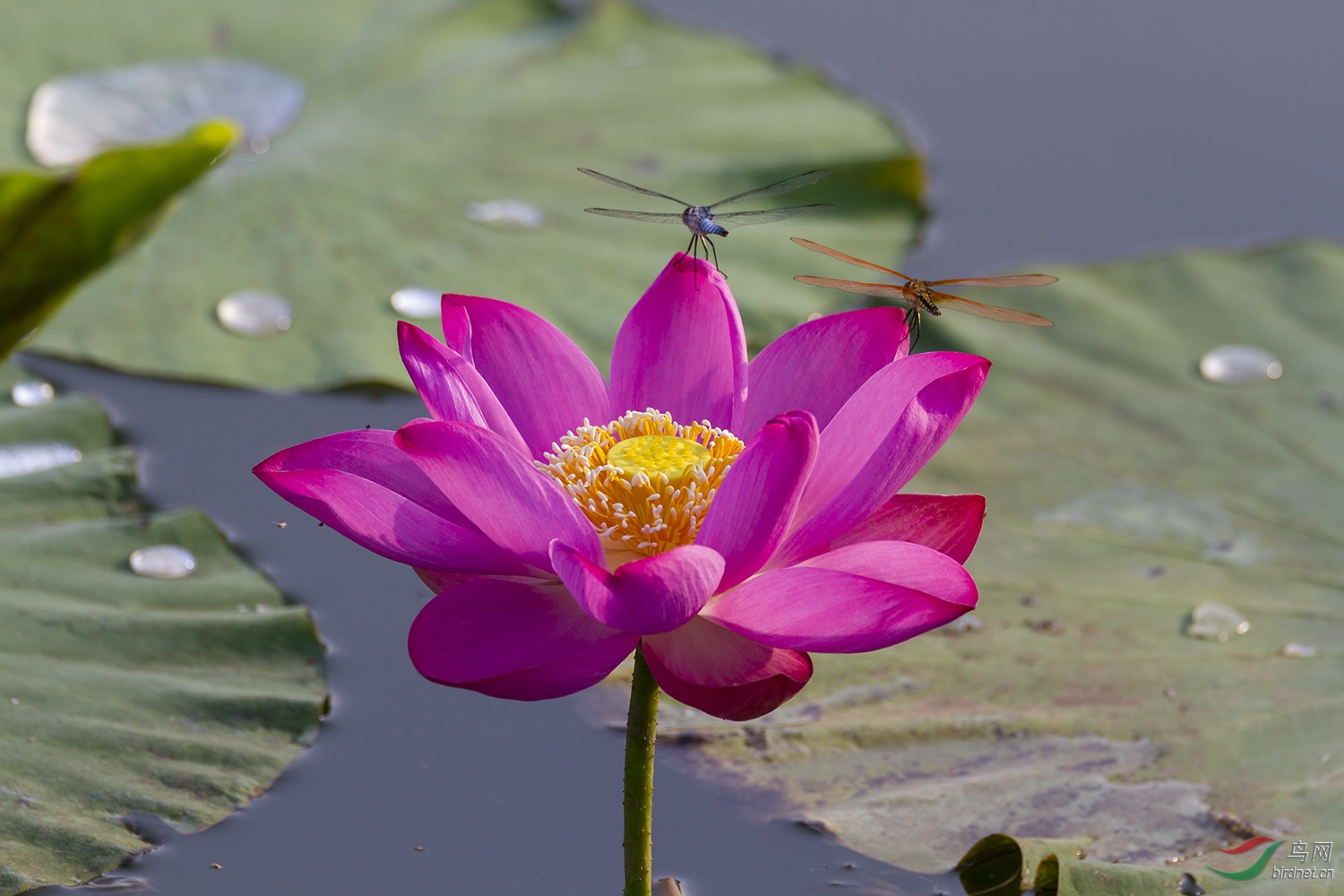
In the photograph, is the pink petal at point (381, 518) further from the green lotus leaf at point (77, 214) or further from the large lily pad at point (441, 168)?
the large lily pad at point (441, 168)

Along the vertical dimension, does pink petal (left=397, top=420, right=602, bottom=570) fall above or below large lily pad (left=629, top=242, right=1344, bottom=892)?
below

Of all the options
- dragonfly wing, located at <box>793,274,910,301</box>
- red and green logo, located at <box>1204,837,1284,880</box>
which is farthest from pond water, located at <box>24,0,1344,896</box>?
dragonfly wing, located at <box>793,274,910,301</box>

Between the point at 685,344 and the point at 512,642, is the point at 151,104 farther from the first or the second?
the point at 512,642

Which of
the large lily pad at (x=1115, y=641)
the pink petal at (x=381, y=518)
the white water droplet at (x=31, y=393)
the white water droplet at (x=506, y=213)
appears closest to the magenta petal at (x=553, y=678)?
the pink petal at (x=381, y=518)

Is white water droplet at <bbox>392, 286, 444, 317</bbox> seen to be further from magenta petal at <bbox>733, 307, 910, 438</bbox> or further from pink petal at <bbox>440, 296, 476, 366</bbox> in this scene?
magenta petal at <bbox>733, 307, 910, 438</bbox>

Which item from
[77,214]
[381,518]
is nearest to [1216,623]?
[381,518]

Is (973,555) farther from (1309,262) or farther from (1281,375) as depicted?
(1309,262)
